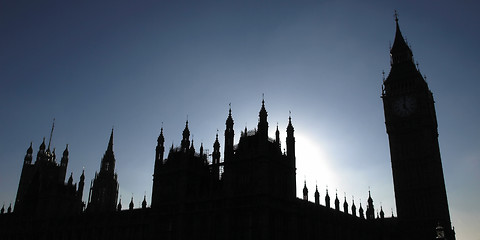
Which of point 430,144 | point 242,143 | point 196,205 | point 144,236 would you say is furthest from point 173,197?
point 430,144

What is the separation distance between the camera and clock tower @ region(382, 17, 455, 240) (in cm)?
8488

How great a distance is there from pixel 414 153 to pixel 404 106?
1102 centimetres

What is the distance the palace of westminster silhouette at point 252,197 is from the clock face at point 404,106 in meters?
0.21

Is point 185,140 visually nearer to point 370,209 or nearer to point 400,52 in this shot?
point 370,209

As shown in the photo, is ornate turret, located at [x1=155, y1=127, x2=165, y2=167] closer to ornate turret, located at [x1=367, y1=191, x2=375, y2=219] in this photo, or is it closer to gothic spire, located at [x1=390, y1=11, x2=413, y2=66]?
ornate turret, located at [x1=367, y1=191, x2=375, y2=219]

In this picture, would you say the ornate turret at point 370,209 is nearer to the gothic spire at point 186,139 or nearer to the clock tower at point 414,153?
the clock tower at point 414,153

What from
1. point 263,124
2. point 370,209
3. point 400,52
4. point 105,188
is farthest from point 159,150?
point 400,52

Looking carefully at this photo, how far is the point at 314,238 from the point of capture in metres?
62.5

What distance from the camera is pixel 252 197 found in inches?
2125

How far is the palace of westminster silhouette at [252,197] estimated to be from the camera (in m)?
55.5

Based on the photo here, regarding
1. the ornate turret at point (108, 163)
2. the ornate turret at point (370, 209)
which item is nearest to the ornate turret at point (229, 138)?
the ornate turret at point (370, 209)

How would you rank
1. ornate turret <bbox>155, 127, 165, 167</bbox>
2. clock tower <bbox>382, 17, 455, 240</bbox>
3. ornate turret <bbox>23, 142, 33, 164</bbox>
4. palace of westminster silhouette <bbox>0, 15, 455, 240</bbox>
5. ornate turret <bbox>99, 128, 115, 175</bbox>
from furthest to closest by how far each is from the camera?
ornate turret <bbox>23, 142, 33, 164</bbox>
ornate turret <bbox>99, 128, 115, 175</bbox>
clock tower <bbox>382, 17, 455, 240</bbox>
ornate turret <bbox>155, 127, 165, 167</bbox>
palace of westminster silhouette <bbox>0, 15, 455, 240</bbox>

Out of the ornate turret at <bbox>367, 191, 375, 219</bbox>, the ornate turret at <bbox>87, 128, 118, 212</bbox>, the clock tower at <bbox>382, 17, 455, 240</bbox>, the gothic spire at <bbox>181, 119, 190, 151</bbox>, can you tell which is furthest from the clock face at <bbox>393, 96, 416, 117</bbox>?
the ornate turret at <bbox>87, 128, 118, 212</bbox>

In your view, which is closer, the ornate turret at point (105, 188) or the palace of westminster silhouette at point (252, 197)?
the palace of westminster silhouette at point (252, 197)
